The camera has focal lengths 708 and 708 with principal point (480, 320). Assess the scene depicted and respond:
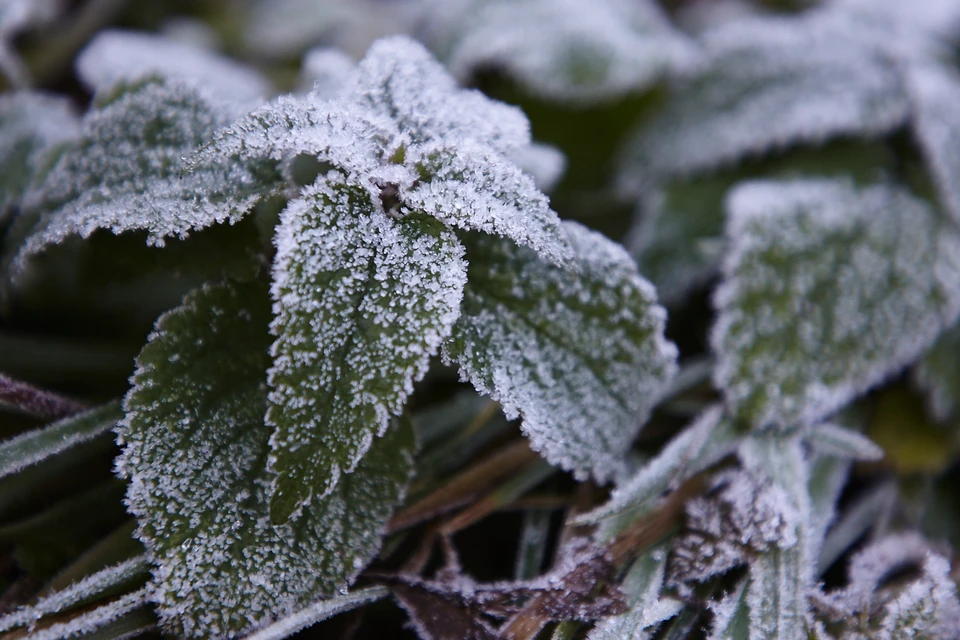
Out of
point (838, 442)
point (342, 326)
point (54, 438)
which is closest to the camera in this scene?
point (342, 326)

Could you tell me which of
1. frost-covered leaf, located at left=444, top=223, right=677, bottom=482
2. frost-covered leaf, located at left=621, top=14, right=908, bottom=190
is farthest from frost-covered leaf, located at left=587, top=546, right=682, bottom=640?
frost-covered leaf, located at left=621, top=14, right=908, bottom=190

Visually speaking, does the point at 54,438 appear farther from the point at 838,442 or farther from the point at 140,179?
the point at 838,442

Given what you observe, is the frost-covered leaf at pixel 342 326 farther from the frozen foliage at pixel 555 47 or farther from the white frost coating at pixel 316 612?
the frozen foliage at pixel 555 47

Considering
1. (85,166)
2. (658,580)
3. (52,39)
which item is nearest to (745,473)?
(658,580)

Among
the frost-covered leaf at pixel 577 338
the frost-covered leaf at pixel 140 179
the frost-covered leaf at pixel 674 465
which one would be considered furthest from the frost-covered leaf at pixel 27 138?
the frost-covered leaf at pixel 674 465

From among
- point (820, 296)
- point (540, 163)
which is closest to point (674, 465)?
point (820, 296)

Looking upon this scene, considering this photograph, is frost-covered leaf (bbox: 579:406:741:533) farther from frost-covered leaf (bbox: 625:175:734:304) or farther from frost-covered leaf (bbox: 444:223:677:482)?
frost-covered leaf (bbox: 625:175:734:304)
